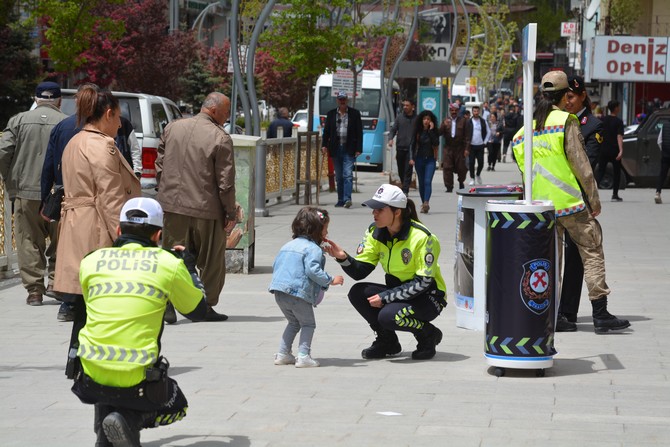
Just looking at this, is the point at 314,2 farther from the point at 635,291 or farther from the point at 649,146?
the point at 635,291

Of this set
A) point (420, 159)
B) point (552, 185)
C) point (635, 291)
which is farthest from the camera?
point (420, 159)

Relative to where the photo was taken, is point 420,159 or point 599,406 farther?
point 420,159

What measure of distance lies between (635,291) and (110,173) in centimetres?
556

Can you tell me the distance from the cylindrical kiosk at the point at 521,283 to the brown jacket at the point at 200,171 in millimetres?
2784

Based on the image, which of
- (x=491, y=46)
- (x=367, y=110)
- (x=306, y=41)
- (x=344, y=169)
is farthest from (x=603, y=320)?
(x=491, y=46)

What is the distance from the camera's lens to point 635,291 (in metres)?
11.3

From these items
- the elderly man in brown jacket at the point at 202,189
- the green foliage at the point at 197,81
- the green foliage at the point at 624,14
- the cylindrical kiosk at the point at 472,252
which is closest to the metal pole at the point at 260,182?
the elderly man in brown jacket at the point at 202,189

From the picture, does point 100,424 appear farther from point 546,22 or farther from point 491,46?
point 546,22

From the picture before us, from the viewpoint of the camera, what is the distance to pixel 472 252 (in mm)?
9102

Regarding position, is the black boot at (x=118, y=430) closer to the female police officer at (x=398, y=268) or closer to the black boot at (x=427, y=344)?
the female police officer at (x=398, y=268)

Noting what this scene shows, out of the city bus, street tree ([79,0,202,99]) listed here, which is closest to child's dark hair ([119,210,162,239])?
the city bus

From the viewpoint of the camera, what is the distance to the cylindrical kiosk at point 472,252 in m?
8.97

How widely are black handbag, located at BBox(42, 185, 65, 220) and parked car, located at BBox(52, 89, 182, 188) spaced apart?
372 inches

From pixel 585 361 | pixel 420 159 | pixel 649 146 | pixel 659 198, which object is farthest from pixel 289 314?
pixel 649 146
